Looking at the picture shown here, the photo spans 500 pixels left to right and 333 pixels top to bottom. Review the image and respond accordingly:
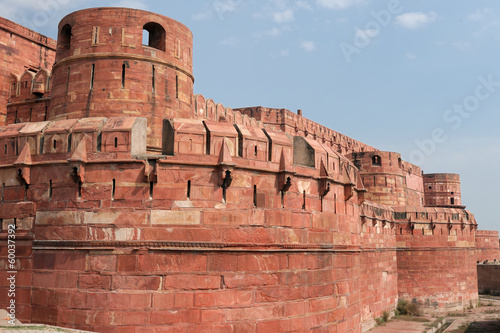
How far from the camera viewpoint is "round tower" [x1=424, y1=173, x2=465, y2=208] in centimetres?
4497

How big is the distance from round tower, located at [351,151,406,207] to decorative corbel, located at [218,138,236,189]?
21.4m

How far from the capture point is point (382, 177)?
93.3 feet

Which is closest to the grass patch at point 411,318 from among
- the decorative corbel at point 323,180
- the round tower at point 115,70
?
the decorative corbel at point 323,180

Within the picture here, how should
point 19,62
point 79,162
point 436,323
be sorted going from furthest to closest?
point 436,323 < point 19,62 < point 79,162

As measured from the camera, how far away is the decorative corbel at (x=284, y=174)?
8500 millimetres

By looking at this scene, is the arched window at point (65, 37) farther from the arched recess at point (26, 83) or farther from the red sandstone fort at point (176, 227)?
the arched recess at point (26, 83)

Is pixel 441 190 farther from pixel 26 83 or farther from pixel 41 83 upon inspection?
pixel 26 83

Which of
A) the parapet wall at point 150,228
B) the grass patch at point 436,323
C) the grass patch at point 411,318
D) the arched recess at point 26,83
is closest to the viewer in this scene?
the parapet wall at point 150,228

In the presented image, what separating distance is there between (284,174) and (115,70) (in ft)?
15.7

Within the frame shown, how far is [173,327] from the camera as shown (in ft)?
24.7

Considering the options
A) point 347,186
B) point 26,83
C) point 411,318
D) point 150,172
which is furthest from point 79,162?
point 411,318

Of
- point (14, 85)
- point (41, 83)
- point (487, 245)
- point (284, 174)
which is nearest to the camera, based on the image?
point (284, 174)

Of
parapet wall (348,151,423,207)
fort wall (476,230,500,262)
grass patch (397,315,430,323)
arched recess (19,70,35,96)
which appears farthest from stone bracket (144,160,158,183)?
fort wall (476,230,500,262)

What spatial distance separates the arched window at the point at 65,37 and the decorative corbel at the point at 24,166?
13.6ft
